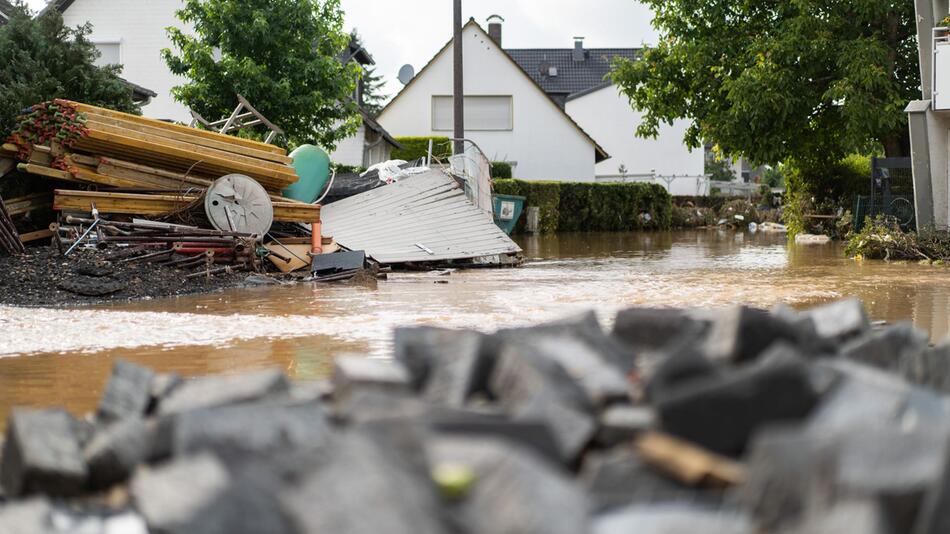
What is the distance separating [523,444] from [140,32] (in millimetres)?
32853

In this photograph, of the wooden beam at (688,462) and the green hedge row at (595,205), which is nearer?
the wooden beam at (688,462)

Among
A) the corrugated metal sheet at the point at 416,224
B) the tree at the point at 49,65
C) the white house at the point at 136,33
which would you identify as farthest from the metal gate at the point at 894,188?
the white house at the point at 136,33

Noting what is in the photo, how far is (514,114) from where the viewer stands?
43.9m

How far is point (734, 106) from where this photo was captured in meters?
24.1

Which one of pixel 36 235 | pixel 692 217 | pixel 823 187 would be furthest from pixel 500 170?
pixel 36 235

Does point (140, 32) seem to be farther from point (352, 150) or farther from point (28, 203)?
point (28, 203)

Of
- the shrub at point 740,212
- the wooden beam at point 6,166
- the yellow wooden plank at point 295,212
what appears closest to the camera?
the wooden beam at point 6,166

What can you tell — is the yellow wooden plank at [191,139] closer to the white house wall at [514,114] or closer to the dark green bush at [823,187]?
the dark green bush at [823,187]

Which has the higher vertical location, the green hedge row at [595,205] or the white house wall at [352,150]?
the white house wall at [352,150]

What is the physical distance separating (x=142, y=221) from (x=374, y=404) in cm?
1192

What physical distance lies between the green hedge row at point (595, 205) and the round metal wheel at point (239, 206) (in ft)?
62.8

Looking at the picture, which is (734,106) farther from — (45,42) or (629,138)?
(629,138)

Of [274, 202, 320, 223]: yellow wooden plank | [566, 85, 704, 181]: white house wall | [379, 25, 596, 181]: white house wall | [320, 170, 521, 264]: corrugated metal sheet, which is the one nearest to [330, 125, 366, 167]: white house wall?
[379, 25, 596, 181]: white house wall

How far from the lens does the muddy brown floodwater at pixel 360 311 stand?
7.27 metres
